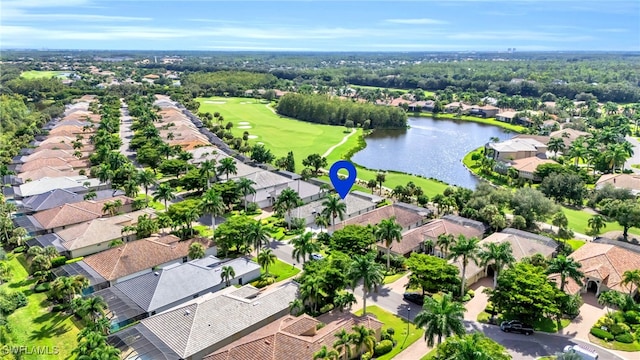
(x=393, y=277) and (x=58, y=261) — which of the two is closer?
(x=393, y=277)

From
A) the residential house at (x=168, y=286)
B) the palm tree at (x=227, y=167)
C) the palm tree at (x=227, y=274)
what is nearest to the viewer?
the residential house at (x=168, y=286)

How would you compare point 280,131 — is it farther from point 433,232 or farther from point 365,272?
point 365,272

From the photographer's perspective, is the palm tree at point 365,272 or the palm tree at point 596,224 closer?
the palm tree at point 365,272

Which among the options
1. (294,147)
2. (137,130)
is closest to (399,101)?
(294,147)

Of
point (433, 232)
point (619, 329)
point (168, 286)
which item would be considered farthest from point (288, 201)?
point (619, 329)

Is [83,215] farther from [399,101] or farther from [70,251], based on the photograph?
[399,101]

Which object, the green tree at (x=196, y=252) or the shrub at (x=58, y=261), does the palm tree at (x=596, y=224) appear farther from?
A: the shrub at (x=58, y=261)

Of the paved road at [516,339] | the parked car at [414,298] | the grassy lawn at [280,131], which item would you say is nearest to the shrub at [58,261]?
the paved road at [516,339]
